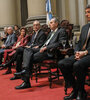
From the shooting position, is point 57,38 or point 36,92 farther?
point 57,38

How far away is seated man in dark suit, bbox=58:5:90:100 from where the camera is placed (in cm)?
301

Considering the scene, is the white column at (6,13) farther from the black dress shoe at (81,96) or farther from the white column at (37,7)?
the black dress shoe at (81,96)

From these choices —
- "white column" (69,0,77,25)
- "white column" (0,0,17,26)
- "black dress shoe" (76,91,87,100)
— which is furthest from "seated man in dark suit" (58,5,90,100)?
"white column" (0,0,17,26)

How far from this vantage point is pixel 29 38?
5918 mm

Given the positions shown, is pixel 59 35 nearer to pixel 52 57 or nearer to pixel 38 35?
pixel 52 57

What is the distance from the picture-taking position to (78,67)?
2.99 meters

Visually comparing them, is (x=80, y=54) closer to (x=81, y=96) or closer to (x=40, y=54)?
(x=81, y=96)

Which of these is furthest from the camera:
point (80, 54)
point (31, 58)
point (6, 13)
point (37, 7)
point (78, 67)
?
point (6, 13)

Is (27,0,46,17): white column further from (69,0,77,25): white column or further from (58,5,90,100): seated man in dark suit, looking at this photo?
(58,5,90,100): seated man in dark suit

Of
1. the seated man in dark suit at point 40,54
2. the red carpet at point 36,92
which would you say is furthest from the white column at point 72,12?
the red carpet at point 36,92

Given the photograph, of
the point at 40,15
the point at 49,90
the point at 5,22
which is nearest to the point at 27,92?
the point at 49,90

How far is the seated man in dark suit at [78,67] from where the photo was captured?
3012 mm

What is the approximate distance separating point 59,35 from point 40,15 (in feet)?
13.9

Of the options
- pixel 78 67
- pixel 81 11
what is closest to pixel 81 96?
pixel 78 67
